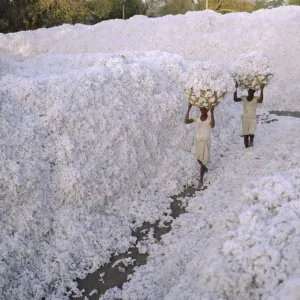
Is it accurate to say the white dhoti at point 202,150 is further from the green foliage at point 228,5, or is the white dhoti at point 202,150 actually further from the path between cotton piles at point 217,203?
the green foliage at point 228,5

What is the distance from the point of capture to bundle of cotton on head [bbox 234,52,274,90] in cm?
543

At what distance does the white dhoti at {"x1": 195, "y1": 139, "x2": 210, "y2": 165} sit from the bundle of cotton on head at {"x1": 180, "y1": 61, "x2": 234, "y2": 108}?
61 centimetres

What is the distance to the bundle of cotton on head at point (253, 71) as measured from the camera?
17.8 feet

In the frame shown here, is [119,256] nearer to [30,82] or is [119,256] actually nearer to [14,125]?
[14,125]

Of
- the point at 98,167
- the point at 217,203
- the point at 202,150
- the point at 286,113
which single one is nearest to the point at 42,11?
the point at 286,113

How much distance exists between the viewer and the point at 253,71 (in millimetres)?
5441

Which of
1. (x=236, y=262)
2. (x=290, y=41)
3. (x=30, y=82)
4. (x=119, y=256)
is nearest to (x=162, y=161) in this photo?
(x=119, y=256)

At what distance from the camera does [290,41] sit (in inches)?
504

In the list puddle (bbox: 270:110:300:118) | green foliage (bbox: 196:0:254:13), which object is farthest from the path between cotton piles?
green foliage (bbox: 196:0:254:13)

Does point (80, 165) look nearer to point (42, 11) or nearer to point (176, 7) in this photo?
point (42, 11)

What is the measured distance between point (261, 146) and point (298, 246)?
12.8 feet

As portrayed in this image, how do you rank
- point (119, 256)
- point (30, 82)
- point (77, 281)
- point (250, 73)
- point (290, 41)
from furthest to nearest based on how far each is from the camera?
point (290, 41)
point (250, 73)
point (30, 82)
point (119, 256)
point (77, 281)

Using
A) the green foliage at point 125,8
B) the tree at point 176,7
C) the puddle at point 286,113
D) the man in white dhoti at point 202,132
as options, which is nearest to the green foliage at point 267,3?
the tree at point 176,7

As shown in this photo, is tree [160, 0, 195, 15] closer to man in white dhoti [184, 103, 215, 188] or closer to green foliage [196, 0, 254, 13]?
green foliage [196, 0, 254, 13]
